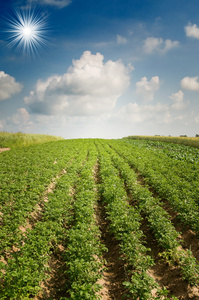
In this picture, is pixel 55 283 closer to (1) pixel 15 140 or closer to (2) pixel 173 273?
(2) pixel 173 273

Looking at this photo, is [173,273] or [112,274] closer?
[173,273]

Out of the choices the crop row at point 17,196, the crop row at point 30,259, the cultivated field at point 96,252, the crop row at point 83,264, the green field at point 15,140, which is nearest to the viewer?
the crop row at point 83,264

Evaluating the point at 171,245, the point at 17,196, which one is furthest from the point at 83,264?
the point at 17,196

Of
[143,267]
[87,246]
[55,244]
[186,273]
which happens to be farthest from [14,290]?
[186,273]

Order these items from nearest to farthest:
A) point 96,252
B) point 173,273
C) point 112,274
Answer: point 96,252 < point 173,273 < point 112,274

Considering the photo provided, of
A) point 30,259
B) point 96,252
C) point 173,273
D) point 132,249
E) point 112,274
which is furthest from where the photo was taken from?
point 112,274

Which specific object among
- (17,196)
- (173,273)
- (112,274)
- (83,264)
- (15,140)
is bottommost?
(112,274)

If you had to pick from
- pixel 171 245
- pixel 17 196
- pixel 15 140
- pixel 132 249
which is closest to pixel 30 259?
pixel 132 249

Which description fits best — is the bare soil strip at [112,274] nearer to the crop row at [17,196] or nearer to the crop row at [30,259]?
the crop row at [30,259]

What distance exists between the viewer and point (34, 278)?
442 cm

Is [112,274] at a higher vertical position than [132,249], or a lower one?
lower

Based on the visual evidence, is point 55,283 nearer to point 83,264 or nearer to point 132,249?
point 83,264

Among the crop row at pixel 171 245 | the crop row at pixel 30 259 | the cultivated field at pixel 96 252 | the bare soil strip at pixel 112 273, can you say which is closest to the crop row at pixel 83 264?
the cultivated field at pixel 96 252

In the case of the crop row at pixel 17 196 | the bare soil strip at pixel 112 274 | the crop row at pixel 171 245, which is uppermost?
the crop row at pixel 17 196
